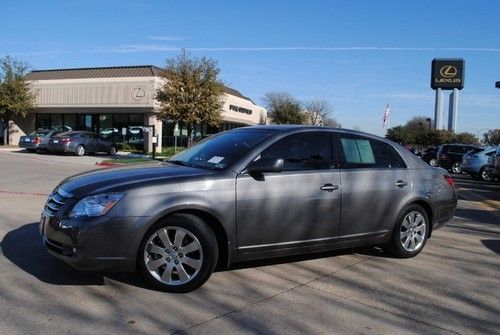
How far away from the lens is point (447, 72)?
72438mm

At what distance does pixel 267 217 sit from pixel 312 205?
1.94 ft

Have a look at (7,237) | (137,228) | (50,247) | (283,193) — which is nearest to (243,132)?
(283,193)

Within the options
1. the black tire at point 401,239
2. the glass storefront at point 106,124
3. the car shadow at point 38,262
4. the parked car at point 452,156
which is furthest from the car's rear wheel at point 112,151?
the black tire at point 401,239

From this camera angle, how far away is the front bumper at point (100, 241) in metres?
4.83

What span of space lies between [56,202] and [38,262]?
111cm

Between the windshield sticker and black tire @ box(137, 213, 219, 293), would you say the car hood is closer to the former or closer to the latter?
the windshield sticker

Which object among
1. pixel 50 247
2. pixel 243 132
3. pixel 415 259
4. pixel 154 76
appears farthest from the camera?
pixel 154 76

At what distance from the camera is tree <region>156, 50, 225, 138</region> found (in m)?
30.2

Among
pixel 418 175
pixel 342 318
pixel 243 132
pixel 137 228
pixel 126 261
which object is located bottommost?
pixel 342 318

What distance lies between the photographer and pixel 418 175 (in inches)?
273

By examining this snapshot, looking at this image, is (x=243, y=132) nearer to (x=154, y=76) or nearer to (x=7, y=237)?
(x=7, y=237)

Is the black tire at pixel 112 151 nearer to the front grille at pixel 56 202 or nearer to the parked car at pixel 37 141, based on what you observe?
the parked car at pixel 37 141

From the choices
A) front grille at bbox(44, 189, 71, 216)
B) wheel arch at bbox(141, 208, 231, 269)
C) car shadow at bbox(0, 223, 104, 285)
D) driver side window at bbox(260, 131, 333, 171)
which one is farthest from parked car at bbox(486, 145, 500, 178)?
front grille at bbox(44, 189, 71, 216)

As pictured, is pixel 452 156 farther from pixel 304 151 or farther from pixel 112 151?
pixel 304 151
